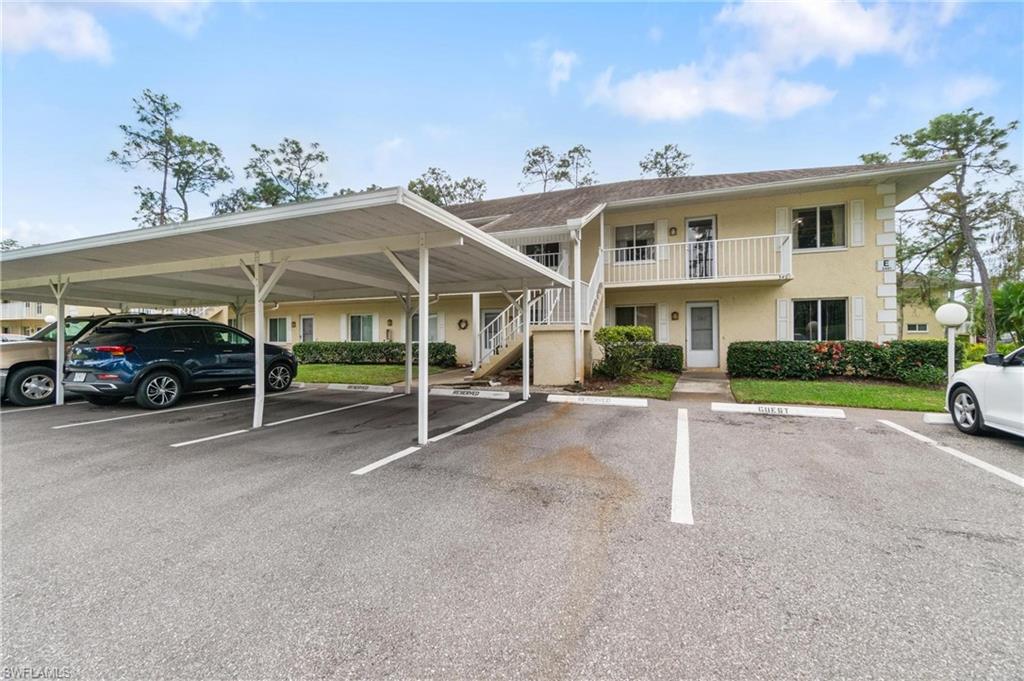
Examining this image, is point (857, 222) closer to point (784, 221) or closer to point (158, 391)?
point (784, 221)

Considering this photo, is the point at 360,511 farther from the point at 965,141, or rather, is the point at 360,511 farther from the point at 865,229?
the point at 965,141

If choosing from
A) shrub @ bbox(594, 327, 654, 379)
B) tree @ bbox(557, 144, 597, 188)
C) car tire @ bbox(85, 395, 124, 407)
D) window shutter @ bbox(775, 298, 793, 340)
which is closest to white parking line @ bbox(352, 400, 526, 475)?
shrub @ bbox(594, 327, 654, 379)

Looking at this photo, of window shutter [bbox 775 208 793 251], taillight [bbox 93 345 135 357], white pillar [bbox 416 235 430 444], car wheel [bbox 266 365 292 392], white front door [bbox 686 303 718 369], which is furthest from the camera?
white front door [bbox 686 303 718 369]

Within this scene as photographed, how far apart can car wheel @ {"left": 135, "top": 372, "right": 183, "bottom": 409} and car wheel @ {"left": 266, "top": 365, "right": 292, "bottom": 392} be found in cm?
203

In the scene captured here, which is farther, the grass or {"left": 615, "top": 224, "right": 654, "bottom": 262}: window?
{"left": 615, "top": 224, "right": 654, "bottom": 262}: window

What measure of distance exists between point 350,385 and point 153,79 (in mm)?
21914

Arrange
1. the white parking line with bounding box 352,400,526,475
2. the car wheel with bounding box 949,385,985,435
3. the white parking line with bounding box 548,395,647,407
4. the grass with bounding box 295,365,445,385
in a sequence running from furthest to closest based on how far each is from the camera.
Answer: the grass with bounding box 295,365,445,385, the white parking line with bounding box 548,395,647,407, the car wheel with bounding box 949,385,985,435, the white parking line with bounding box 352,400,526,475

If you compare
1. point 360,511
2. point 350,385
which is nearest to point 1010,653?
point 360,511

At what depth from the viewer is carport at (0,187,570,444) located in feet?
14.8

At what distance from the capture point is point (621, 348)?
1009 centimetres

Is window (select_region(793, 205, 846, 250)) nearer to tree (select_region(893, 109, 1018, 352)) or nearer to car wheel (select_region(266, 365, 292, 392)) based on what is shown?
tree (select_region(893, 109, 1018, 352))

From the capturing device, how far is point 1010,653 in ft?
5.99

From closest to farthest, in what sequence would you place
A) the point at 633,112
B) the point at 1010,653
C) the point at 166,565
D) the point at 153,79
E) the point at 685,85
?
1. the point at 1010,653
2. the point at 166,565
3. the point at 685,85
4. the point at 633,112
5. the point at 153,79

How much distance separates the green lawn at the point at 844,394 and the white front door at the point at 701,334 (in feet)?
9.77
